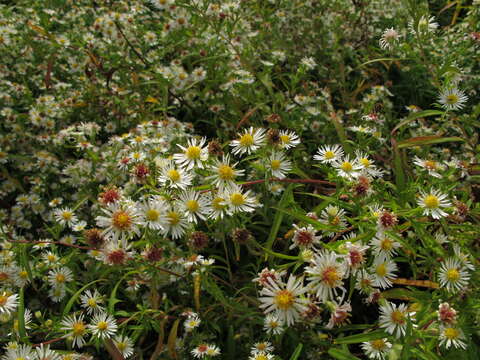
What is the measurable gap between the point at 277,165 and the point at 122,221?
57 cm

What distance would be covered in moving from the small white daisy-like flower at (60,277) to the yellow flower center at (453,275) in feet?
4.99

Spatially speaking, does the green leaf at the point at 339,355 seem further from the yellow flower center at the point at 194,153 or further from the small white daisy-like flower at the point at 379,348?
the yellow flower center at the point at 194,153

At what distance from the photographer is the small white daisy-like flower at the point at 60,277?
5.79 ft

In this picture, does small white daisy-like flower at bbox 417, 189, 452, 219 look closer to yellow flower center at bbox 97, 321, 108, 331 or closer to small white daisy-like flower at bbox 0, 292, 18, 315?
yellow flower center at bbox 97, 321, 108, 331

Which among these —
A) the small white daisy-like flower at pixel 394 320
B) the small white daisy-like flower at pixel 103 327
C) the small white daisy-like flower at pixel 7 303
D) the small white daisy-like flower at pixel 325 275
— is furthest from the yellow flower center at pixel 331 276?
the small white daisy-like flower at pixel 7 303


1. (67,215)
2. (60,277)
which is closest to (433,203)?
(60,277)

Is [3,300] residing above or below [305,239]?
below

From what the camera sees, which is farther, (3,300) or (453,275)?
(3,300)

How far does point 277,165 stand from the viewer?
1442 millimetres

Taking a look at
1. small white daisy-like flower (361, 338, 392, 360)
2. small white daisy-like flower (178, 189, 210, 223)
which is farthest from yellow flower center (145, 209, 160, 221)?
small white daisy-like flower (361, 338, 392, 360)

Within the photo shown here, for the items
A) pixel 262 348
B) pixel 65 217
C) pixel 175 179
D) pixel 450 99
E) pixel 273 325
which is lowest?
pixel 65 217

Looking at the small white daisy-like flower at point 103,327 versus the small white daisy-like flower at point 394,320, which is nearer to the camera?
the small white daisy-like flower at point 394,320

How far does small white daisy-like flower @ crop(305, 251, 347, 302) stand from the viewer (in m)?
1.10

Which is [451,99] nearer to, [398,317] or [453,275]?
[453,275]
